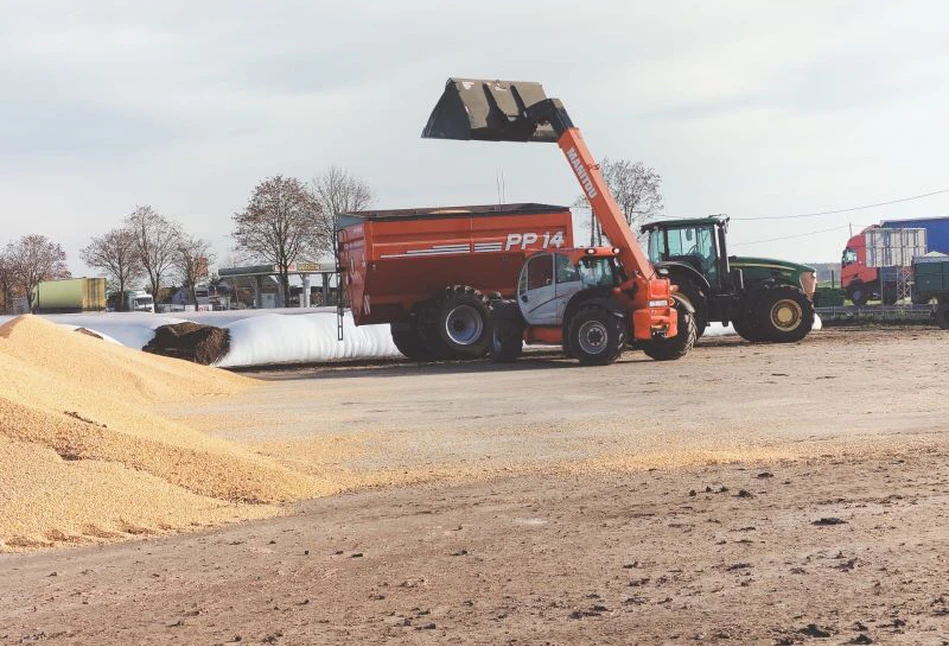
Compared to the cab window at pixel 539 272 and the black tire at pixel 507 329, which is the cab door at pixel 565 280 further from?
the black tire at pixel 507 329

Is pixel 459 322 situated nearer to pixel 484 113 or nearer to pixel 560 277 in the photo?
pixel 560 277

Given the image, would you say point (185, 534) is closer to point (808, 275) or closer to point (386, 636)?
point (386, 636)

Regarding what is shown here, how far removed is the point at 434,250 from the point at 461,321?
163 cm

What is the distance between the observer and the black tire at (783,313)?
2436 cm

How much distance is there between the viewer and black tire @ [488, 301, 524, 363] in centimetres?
2223

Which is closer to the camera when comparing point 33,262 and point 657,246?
point 657,246

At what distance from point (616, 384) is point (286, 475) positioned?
8.65 meters

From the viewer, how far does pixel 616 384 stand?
17.1 metres

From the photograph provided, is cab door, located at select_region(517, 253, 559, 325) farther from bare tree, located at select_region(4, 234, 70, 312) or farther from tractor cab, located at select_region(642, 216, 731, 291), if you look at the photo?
bare tree, located at select_region(4, 234, 70, 312)

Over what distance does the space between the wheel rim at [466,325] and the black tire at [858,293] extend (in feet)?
96.6

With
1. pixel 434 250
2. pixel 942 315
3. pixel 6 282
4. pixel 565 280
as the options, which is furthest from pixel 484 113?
pixel 6 282

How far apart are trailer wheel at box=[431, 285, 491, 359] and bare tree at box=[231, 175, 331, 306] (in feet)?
104

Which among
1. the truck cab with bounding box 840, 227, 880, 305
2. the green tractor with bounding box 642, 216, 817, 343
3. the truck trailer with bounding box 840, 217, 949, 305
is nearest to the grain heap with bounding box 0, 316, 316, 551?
the green tractor with bounding box 642, 216, 817, 343

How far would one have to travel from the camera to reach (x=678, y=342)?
21359 mm
